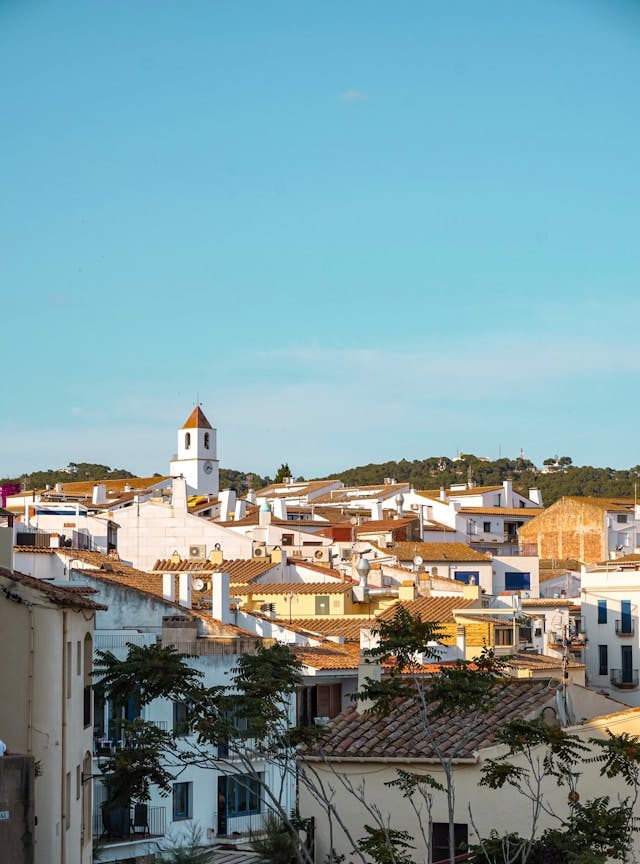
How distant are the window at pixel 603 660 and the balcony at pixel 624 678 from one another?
35 centimetres

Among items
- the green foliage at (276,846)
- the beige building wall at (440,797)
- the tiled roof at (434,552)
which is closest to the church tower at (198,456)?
the tiled roof at (434,552)

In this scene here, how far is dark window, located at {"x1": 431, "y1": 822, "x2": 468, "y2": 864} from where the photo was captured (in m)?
21.9

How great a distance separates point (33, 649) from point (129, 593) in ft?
42.9

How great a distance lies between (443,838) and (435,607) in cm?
2525

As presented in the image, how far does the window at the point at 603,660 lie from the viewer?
2162 inches

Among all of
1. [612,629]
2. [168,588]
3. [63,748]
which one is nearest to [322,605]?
[612,629]

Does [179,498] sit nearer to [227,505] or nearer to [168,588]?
[227,505]

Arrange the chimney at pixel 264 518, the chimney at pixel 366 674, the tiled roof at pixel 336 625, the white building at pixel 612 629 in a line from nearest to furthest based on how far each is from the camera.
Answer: the chimney at pixel 366 674 → the tiled roof at pixel 336 625 → the white building at pixel 612 629 → the chimney at pixel 264 518

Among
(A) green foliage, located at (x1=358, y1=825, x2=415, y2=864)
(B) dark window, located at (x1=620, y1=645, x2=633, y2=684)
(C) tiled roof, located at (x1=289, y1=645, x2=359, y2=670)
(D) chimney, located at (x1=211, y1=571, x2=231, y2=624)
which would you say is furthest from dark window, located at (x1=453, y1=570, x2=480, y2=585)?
(A) green foliage, located at (x1=358, y1=825, x2=415, y2=864)

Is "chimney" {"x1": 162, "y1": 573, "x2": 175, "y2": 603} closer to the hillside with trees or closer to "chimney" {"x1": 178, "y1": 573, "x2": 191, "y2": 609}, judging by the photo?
"chimney" {"x1": 178, "y1": 573, "x2": 191, "y2": 609}

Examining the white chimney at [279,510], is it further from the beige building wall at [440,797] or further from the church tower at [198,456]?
the beige building wall at [440,797]

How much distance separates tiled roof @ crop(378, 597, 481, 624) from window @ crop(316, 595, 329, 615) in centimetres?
234

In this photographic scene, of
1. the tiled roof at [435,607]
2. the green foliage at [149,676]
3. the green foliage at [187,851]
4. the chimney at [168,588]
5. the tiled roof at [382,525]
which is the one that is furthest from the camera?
the tiled roof at [382,525]

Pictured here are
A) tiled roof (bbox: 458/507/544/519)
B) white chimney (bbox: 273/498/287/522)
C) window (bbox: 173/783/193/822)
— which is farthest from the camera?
tiled roof (bbox: 458/507/544/519)
